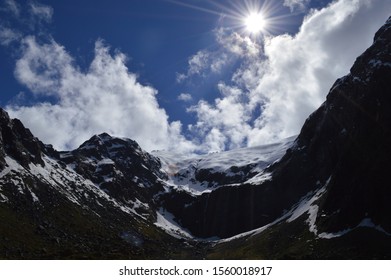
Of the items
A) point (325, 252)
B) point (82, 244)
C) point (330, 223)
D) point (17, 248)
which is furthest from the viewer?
point (82, 244)

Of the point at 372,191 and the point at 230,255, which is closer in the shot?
the point at 372,191

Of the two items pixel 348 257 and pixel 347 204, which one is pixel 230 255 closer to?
pixel 347 204

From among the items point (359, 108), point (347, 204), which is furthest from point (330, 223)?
point (359, 108)

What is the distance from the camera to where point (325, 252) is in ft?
445

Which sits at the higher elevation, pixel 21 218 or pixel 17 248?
pixel 21 218

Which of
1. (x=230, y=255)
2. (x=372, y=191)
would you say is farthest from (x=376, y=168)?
(x=230, y=255)

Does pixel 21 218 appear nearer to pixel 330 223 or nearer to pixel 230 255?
pixel 230 255

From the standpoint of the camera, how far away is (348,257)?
12375 centimetres
